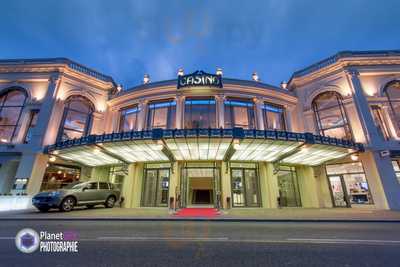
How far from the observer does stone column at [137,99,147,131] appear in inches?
681

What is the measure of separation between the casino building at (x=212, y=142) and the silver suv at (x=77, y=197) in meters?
1.56

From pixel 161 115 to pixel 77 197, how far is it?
9.75 m

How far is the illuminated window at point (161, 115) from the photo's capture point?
17375 millimetres

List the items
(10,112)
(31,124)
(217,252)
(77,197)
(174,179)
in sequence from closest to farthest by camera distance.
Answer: (217,252) < (77,197) < (174,179) < (31,124) < (10,112)

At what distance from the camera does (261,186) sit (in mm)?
15438

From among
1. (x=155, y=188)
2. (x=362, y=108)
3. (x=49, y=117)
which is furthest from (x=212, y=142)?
(x=49, y=117)

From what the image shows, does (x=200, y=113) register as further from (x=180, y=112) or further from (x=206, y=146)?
(x=206, y=146)

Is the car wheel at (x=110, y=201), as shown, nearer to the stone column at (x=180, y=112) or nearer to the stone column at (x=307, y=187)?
the stone column at (x=180, y=112)

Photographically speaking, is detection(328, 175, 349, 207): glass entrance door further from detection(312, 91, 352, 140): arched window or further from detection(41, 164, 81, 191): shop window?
detection(41, 164, 81, 191): shop window

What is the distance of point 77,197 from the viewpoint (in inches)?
466

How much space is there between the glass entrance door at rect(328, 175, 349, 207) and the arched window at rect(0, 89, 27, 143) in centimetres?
3015

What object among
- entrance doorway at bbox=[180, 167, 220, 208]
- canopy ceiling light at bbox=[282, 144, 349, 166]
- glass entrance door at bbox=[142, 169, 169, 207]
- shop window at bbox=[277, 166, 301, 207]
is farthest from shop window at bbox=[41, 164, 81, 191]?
canopy ceiling light at bbox=[282, 144, 349, 166]

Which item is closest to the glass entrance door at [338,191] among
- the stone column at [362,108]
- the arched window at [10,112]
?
the stone column at [362,108]

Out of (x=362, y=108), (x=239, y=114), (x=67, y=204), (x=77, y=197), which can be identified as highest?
(x=239, y=114)
